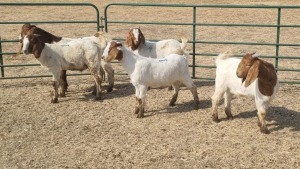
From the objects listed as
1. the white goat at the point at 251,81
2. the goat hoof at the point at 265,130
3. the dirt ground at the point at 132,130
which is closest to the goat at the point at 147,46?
the dirt ground at the point at 132,130

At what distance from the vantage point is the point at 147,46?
8.48 meters

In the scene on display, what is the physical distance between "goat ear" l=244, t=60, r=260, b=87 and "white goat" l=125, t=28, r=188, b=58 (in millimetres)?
2335

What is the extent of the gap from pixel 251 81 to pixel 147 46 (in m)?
2.99

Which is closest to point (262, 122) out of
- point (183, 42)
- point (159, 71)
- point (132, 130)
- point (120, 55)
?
point (159, 71)

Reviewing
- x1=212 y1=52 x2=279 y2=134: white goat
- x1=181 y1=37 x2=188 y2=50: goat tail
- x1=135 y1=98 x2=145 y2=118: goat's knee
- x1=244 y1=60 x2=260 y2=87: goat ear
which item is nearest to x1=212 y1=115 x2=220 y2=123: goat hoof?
x1=212 y1=52 x2=279 y2=134: white goat

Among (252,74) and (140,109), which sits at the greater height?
(252,74)

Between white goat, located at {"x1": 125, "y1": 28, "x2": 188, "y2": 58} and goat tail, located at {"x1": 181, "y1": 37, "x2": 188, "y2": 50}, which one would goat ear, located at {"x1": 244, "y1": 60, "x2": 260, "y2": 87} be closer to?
goat tail, located at {"x1": 181, "y1": 37, "x2": 188, "y2": 50}

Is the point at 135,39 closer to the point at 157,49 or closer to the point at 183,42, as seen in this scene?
the point at 157,49

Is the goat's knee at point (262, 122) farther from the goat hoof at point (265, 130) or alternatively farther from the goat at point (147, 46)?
the goat at point (147, 46)

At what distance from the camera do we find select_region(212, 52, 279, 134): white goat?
20.1ft

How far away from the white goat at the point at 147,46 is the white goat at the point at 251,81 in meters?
1.63

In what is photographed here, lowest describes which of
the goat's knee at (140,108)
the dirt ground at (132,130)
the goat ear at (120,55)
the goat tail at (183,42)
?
the dirt ground at (132,130)

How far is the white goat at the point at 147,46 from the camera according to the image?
8.21 m

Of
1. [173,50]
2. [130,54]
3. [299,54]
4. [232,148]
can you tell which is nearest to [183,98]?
[173,50]
